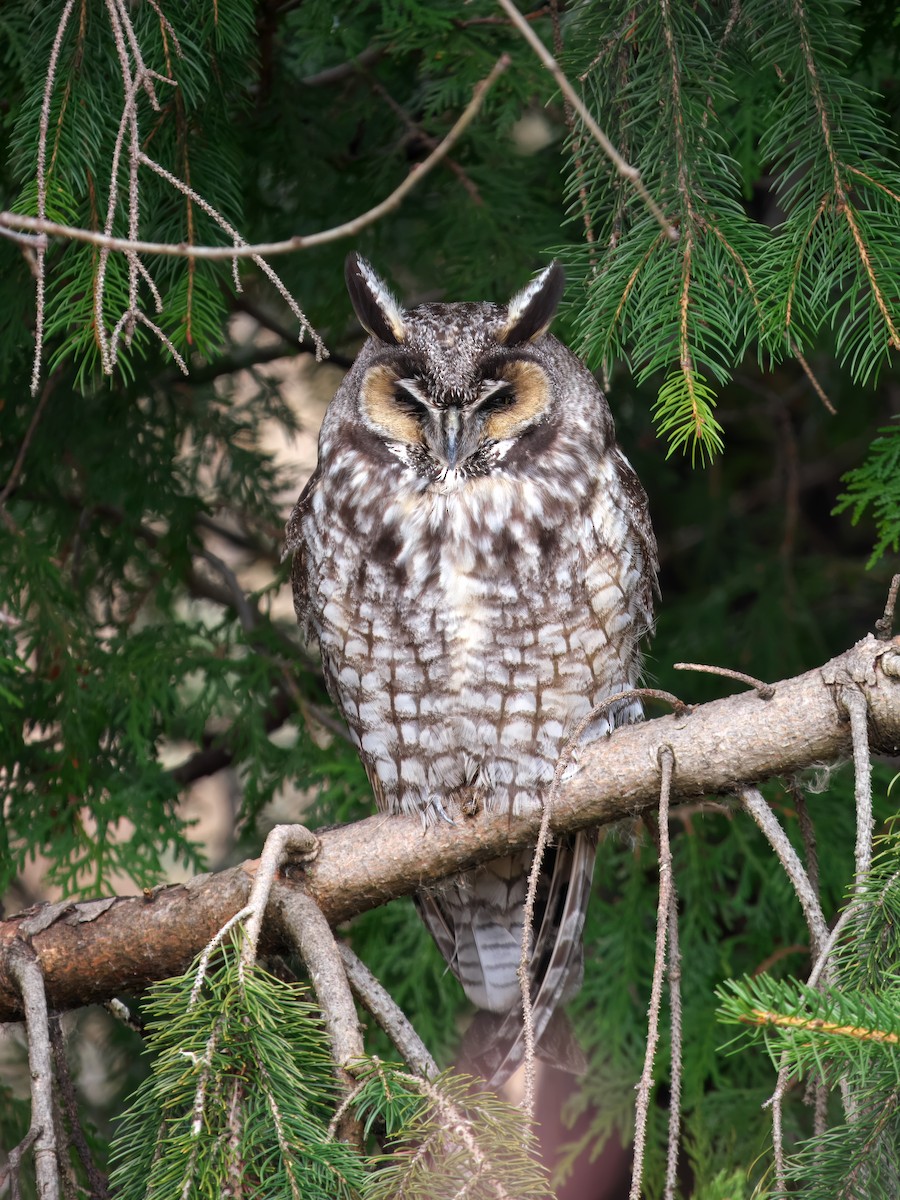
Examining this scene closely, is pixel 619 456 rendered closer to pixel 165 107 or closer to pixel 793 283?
pixel 793 283

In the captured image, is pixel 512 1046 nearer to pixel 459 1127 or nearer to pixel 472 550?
pixel 472 550

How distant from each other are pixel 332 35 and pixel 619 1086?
242cm

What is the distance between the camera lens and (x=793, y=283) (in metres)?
1.74

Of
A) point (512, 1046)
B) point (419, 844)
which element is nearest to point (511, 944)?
point (512, 1046)

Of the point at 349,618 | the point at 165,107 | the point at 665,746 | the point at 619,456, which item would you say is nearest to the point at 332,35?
the point at 165,107

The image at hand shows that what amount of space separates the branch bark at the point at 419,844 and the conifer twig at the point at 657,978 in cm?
7

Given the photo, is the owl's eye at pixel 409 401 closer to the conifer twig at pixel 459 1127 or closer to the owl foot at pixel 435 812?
the owl foot at pixel 435 812

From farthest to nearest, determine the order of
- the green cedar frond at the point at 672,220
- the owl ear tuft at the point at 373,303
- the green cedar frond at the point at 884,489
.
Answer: the owl ear tuft at the point at 373,303 → the green cedar frond at the point at 884,489 → the green cedar frond at the point at 672,220

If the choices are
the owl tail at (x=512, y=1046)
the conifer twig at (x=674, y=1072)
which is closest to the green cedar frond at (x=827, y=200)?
the conifer twig at (x=674, y=1072)

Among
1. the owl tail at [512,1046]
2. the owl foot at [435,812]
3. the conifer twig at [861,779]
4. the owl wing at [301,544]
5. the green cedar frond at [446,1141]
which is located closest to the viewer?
the green cedar frond at [446,1141]

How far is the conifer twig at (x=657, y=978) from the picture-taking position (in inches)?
49.1

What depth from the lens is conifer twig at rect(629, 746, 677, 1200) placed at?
1.25m

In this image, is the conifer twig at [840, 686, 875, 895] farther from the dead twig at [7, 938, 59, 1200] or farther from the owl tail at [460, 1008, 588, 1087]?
the owl tail at [460, 1008, 588, 1087]

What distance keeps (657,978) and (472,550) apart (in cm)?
101
